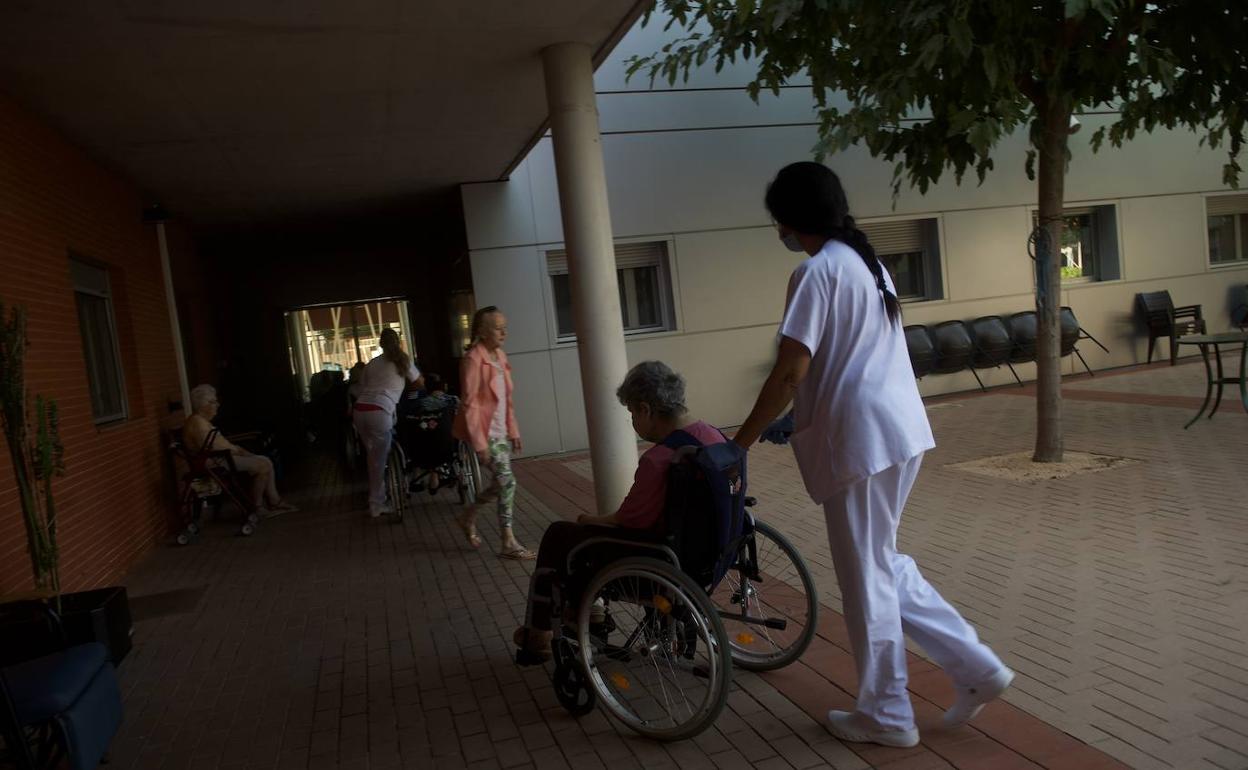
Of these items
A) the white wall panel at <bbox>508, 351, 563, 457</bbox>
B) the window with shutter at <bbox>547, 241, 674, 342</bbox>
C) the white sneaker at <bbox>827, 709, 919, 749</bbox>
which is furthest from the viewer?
the window with shutter at <bbox>547, 241, 674, 342</bbox>

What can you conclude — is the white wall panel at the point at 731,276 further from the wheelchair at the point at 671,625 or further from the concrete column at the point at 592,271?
the wheelchair at the point at 671,625


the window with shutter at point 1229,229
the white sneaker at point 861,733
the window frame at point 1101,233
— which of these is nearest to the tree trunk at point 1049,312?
the white sneaker at point 861,733

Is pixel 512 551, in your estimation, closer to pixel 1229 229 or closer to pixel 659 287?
pixel 659 287

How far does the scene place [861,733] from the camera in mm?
2922

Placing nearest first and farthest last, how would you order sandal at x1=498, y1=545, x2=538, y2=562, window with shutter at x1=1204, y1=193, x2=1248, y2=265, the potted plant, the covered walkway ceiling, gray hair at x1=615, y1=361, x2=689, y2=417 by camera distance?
gray hair at x1=615, y1=361, x2=689, y2=417
the potted plant
the covered walkway ceiling
sandal at x1=498, y1=545, x2=538, y2=562
window with shutter at x1=1204, y1=193, x2=1248, y2=265

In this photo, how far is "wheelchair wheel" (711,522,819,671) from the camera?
346 cm

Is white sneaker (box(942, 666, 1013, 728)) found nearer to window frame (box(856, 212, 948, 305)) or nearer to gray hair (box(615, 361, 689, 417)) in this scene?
gray hair (box(615, 361, 689, 417))

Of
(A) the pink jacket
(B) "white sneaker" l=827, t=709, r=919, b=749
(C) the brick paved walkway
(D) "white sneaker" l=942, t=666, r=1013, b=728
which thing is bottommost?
(C) the brick paved walkway

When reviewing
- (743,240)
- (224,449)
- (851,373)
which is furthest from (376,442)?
(851,373)

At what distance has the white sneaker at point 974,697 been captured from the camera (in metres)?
2.79

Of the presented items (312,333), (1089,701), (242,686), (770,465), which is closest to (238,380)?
(312,333)

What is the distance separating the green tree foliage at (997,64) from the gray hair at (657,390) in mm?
2399

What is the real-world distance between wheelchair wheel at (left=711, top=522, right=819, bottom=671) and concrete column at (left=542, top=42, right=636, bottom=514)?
7.68 ft

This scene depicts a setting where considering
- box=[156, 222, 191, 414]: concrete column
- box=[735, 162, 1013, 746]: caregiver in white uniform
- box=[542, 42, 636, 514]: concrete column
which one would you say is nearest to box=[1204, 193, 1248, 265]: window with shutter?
box=[542, 42, 636, 514]: concrete column
